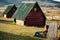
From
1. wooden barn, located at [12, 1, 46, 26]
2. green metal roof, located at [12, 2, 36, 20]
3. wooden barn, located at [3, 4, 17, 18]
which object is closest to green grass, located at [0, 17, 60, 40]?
wooden barn, located at [12, 1, 46, 26]

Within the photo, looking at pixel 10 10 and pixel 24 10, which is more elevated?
pixel 10 10

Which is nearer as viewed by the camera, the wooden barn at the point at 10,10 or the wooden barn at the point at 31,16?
the wooden barn at the point at 31,16

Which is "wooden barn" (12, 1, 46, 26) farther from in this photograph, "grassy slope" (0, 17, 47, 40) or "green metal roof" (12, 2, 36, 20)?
"grassy slope" (0, 17, 47, 40)

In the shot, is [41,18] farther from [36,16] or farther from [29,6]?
[29,6]

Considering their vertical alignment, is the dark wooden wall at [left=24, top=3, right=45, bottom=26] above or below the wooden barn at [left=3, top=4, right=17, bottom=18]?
below

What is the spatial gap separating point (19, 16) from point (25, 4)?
3270 mm

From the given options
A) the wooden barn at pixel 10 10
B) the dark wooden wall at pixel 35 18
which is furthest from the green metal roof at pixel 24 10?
the wooden barn at pixel 10 10

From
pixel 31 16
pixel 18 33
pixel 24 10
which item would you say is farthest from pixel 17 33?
pixel 24 10

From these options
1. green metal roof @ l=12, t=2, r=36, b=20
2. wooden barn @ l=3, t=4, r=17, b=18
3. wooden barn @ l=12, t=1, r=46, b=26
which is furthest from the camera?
wooden barn @ l=3, t=4, r=17, b=18

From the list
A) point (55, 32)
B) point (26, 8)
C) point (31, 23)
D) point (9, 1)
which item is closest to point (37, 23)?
point (31, 23)

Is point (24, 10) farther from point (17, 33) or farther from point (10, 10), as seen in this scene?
point (10, 10)

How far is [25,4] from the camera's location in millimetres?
42031

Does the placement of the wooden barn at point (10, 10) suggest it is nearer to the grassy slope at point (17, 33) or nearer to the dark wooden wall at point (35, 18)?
the dark wooden wall at point (35, 18)

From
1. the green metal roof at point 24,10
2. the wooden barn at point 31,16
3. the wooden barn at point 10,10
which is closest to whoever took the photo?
the wooden barn at point 31,16
